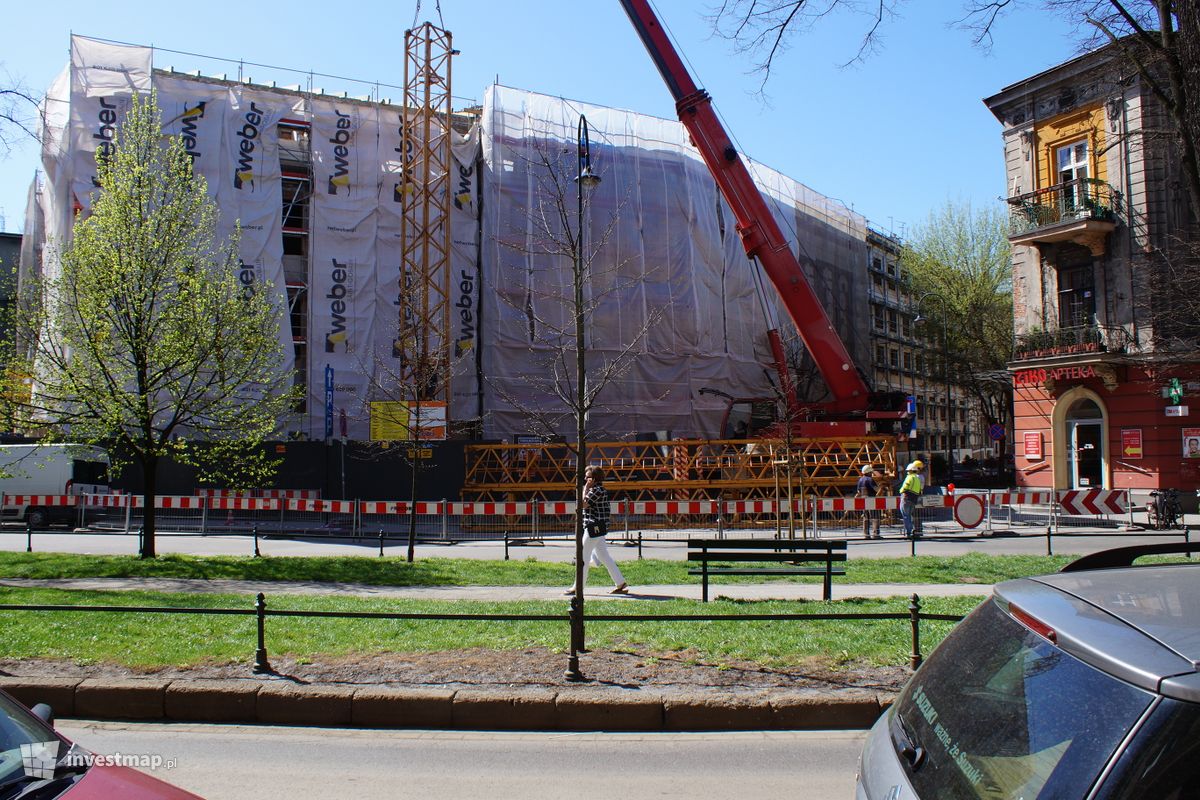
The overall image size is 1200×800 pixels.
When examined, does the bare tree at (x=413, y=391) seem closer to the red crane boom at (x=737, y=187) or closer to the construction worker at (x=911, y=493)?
the red crane boom at (x=737, y=187)

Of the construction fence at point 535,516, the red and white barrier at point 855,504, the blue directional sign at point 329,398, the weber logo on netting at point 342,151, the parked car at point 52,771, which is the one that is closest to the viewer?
the parked car at point 52,771

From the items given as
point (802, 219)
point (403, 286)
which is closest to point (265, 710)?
point (403, 286)

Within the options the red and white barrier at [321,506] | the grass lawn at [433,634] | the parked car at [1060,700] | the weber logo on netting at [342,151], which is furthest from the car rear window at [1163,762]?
the weber logo on netting at [342,151]

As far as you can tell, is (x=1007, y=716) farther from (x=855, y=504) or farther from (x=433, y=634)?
(x=855, y=504)

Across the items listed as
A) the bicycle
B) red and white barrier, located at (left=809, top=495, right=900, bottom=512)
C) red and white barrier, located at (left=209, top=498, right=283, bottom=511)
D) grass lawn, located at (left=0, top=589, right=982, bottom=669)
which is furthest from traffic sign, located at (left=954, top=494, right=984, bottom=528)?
red and white barrier, located at (left=209, top=498, right=283, bottom=511)

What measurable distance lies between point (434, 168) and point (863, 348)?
28.3 meters

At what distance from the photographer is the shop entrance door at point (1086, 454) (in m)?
27.0

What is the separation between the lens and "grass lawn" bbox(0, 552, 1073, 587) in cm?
1290

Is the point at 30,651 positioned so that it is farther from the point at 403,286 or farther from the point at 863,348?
the point at 863,348

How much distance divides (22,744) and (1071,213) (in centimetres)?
3050

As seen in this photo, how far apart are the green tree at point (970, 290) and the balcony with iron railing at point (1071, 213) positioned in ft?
35.9

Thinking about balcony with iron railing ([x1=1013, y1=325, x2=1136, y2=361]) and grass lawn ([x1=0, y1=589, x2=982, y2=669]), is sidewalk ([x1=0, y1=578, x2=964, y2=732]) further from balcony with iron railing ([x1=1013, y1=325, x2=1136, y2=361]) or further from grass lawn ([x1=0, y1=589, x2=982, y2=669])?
balcony with iron railing ([x1=1013, y1=325, x2=1136, y2=361])

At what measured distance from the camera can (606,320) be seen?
33.1 metres

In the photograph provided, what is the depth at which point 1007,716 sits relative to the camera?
6.67ft
